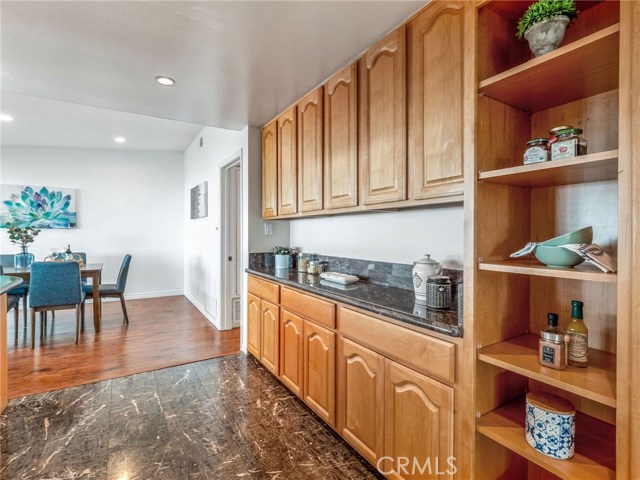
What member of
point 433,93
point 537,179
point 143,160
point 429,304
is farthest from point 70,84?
point 143,160

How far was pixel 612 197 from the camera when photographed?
1127 mm

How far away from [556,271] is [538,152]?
1.32 feet

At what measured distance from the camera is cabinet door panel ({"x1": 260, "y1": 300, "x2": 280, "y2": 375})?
8.35 feet

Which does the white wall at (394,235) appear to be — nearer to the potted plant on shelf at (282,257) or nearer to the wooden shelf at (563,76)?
the potted plant on shelf at (282,257)

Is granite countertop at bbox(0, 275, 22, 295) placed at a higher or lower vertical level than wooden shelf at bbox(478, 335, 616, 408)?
higher

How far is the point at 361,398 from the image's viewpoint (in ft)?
5.48

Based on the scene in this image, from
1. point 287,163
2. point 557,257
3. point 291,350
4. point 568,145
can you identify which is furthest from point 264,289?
point 568,145

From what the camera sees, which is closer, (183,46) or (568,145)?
(568,145)

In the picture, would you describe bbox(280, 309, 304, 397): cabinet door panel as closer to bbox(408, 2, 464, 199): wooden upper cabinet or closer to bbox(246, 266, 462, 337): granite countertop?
bbox(246, 266, 462, 337): granite countertop

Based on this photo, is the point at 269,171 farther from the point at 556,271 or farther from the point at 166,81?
the point at 556,271

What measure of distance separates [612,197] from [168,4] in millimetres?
2023

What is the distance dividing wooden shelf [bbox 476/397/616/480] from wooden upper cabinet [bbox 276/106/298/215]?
1945 mm

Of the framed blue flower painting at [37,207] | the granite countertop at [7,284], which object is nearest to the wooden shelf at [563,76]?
the granite countertop at [7,284]

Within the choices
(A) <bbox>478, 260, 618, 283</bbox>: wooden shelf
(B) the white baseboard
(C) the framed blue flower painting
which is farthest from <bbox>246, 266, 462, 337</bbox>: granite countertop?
(C) the framed blue flower painting
